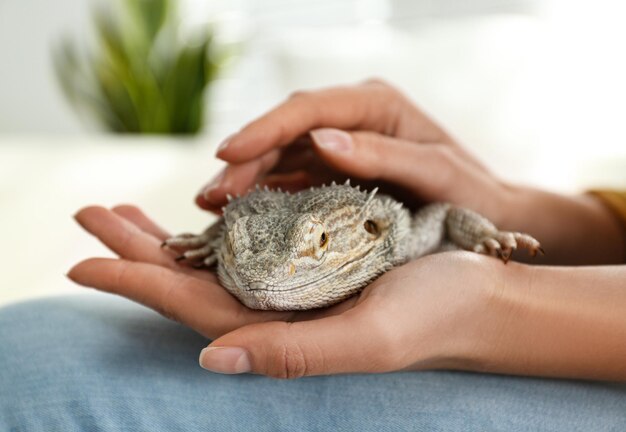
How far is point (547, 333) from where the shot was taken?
118 centimetres

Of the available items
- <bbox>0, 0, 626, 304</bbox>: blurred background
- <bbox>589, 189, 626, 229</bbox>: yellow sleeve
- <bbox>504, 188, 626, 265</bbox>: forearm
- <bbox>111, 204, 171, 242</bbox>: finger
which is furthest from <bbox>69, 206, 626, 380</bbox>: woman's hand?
<bbox>0, 0, 626, 304</bbox>: blurred background

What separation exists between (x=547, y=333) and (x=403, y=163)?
0.57 meters

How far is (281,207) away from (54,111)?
6867mm

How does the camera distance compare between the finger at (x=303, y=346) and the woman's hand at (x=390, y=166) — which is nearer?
the finger at (x=303, y=346)

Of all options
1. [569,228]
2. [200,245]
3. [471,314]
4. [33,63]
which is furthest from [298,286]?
[33,63]

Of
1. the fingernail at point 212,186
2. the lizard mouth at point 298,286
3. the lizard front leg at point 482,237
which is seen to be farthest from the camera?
the fingernail at point 212,186

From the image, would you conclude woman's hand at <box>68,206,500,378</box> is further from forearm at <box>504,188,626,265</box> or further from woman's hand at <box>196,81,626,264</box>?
forearm at <box>504,188,626,265</box>

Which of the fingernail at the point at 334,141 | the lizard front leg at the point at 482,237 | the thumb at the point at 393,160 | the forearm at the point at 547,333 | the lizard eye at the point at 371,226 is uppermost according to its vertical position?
the fingernail at the point at 334,141

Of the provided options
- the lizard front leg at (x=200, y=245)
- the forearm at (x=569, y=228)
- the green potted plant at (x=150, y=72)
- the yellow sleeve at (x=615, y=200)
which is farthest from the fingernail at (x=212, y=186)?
the green potted plant at (x=150, y=72)

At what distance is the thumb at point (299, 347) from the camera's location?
970 millimetres

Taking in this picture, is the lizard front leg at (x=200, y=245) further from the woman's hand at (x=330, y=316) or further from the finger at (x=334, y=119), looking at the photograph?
the finger at (x=334, y=119)

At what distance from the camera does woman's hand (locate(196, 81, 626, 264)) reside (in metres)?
1.57

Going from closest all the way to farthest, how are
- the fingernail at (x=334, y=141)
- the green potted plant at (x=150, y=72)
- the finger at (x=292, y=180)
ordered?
the fingernail at (x=334, y=141)
the finger at (x=292, y=180)
the green potted plant at (x=150, y=72)

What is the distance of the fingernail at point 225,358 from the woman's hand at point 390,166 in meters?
0.65
